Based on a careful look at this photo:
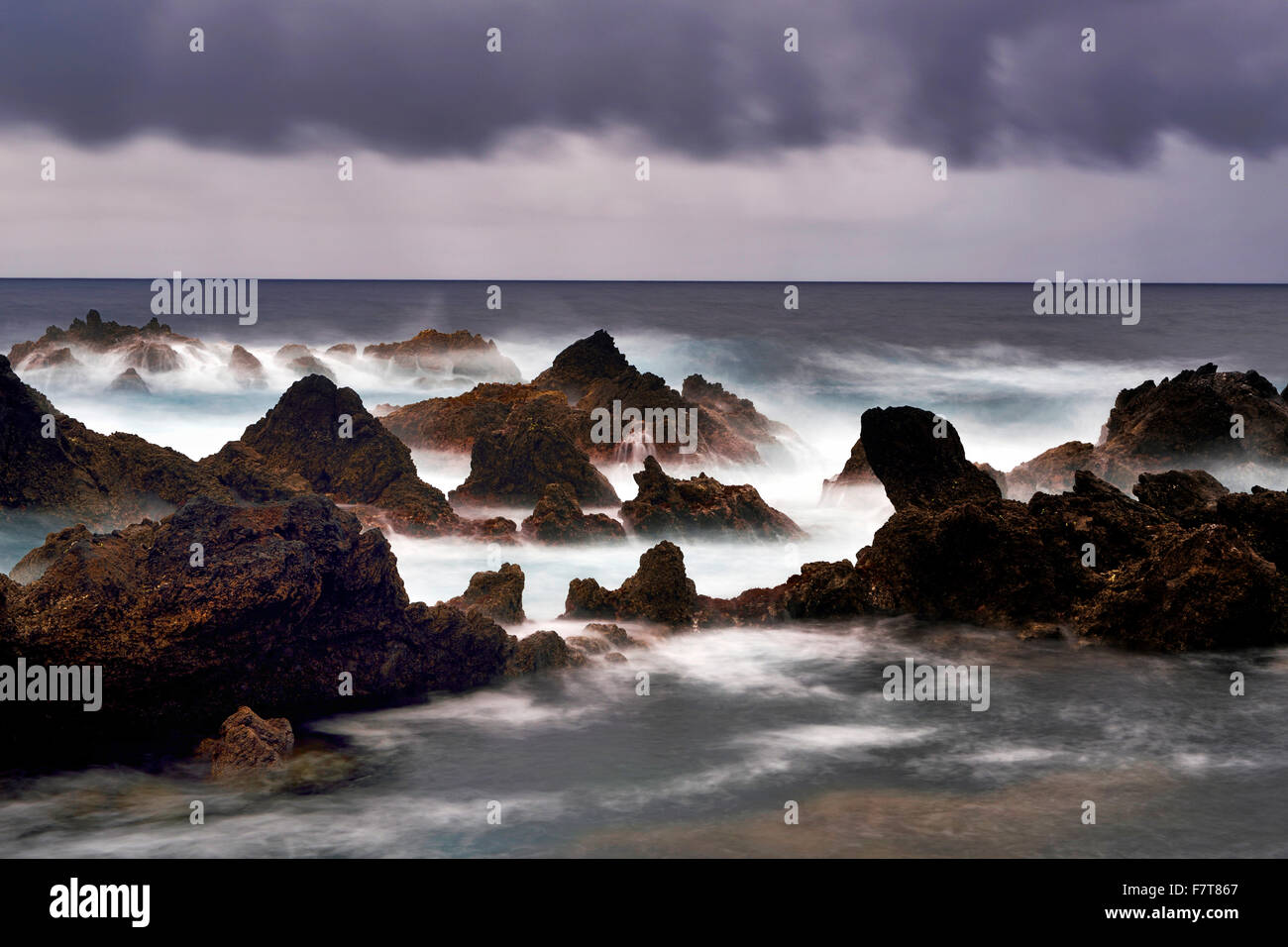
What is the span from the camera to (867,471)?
869 inches

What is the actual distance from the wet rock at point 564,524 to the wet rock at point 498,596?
450 centimetres

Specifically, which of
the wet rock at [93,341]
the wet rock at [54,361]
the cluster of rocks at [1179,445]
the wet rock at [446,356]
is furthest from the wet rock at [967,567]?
the wet rock at [54,361]

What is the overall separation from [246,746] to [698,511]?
1048cm

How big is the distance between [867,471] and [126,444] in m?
12.3

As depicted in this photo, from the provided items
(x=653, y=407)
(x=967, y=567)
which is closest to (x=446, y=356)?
(x=653, y=407)

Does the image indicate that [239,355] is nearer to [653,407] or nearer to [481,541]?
[653,407]

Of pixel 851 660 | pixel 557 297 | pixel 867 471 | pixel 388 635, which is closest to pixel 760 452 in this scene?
pixel 867 471

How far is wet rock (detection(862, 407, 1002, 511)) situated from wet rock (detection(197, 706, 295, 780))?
9.66 meters

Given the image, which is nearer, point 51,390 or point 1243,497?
point 1243,497

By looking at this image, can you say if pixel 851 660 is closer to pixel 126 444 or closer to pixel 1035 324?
pixel 126 444

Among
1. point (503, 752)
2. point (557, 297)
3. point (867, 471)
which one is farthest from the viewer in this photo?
point (557, 297)

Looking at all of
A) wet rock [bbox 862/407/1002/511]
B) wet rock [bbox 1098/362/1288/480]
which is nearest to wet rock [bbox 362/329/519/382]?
wet rock [bbox 1098/362/1288/480]

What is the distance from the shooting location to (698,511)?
1930cm
